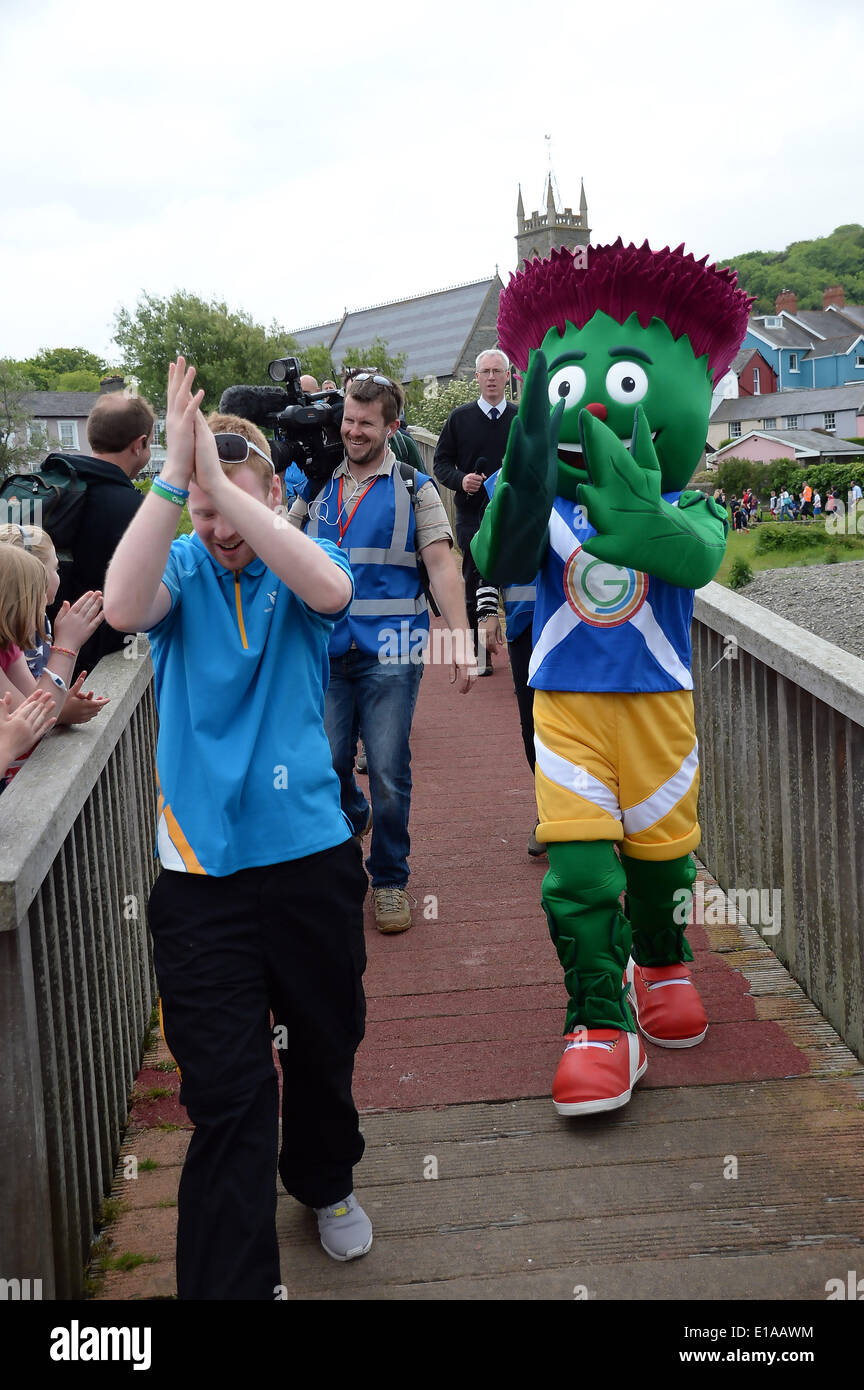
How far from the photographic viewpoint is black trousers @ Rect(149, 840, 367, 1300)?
2309mm

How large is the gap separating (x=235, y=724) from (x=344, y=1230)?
1172 mm

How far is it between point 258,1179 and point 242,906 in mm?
502

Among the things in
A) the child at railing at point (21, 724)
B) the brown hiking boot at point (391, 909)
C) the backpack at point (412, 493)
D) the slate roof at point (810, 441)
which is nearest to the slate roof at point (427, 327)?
the slate roof at point (810, 441)

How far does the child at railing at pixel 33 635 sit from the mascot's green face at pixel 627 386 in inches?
53.5

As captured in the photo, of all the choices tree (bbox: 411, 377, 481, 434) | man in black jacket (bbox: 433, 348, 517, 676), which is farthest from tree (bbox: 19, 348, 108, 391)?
man in black jacket (bbox: 433, 348, 517, 676)

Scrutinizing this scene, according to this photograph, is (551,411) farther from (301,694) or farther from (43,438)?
(43,438)

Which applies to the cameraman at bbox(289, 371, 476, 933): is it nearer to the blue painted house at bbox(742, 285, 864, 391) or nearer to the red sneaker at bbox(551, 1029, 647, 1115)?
the red sneaker at bbox(551, 1029, 647, 1115)

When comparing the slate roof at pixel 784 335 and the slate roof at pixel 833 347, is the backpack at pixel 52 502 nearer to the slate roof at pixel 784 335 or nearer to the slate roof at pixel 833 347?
the slate roof at pixel 784 335

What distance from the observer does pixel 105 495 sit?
164 inches

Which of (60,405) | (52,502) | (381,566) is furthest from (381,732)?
(60,405)

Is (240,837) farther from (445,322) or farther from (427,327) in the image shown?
(427,327)

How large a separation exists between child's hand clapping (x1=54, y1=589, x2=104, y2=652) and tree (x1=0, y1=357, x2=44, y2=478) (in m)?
59.3

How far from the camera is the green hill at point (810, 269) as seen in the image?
12019cm
